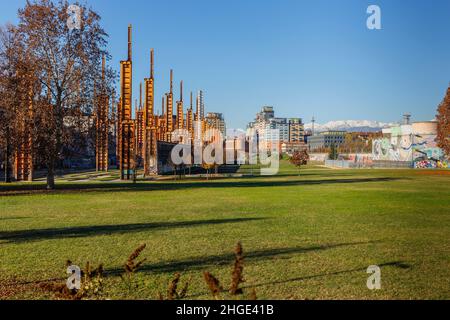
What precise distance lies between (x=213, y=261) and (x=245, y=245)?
198cm

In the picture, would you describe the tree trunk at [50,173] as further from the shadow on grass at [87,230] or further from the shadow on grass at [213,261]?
the shadow on grass at [213,261]

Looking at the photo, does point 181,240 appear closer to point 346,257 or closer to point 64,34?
point 346,257

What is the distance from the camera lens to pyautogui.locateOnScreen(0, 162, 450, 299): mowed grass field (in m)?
7.61

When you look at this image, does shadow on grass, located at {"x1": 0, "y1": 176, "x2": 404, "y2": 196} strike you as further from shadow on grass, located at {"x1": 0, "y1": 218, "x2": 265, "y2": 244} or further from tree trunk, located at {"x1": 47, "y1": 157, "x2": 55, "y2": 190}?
shadow on grass, located at {"x1": 0, "y1": 218, "x2": 265, "y2": 244}

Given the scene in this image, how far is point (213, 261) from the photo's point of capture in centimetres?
945

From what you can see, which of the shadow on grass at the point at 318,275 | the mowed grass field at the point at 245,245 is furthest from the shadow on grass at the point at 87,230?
the shadow on grass at the point at 318,275

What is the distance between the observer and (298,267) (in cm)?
891

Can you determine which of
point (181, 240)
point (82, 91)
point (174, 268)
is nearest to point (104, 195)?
point (82, 91)

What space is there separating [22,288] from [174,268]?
3.00 meters

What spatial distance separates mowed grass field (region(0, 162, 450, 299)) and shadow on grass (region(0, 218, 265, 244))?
0.11 ft

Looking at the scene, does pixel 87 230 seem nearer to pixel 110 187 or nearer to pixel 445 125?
pixel 110 187

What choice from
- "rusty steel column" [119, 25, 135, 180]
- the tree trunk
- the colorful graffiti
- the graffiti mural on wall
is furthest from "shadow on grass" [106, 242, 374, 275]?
the graffiti mural on wall

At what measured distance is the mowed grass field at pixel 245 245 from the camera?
7.61m

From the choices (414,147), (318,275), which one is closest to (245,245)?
(318,275)
